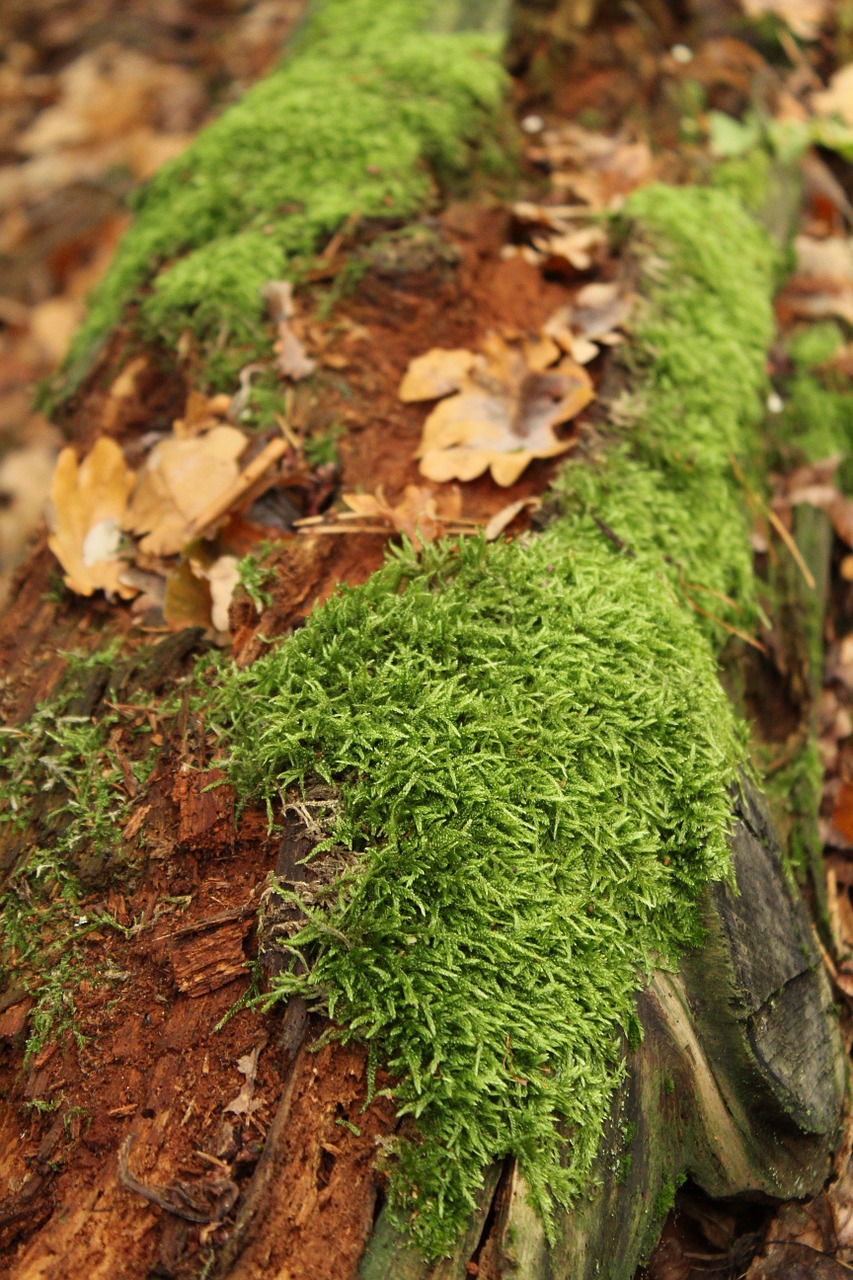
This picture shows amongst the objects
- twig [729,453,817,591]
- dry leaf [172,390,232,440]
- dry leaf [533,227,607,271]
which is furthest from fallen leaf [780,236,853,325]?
dry leaf [172,390,232,440]

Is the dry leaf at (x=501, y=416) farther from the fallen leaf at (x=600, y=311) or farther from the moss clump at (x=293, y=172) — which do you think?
the moss clump at (x=293, y=172)

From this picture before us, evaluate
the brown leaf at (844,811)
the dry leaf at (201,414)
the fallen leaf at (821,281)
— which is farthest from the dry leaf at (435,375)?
the brown leaf at (844,811)

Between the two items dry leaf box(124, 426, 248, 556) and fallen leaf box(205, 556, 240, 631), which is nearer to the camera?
fallen leaf box(205, 556, 240, 631)

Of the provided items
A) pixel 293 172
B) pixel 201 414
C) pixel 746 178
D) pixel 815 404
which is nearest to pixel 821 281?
pixel 746 178

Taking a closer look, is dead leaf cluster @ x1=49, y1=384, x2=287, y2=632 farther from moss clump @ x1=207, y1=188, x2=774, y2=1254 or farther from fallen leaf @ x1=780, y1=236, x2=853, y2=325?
fallen leaf @ x1=780, y1=236, x2=853, y2=325

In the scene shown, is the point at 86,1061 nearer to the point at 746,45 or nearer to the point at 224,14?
the point at 746,45
